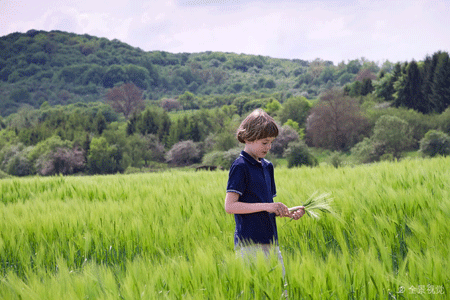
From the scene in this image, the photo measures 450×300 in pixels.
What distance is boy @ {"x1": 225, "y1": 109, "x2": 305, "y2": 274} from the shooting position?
87.4 inches

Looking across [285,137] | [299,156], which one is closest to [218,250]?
[299,156]

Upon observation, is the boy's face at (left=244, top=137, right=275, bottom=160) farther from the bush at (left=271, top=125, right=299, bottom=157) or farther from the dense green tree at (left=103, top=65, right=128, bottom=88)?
the dense green tree at (left=103, top=65, right=128, bottom=88)

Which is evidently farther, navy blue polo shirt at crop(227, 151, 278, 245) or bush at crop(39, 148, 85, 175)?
bush at crop(39, 148, 85, 175)

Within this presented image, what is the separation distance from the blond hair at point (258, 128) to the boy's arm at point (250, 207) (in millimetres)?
397

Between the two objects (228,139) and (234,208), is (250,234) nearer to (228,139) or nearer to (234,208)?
(234,208)

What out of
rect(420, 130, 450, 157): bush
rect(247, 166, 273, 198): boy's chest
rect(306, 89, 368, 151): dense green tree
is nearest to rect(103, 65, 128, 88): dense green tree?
rect(306, 89, 368, 151): dense green tree

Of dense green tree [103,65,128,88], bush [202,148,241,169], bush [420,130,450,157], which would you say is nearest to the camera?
bush [420,130,450,157]

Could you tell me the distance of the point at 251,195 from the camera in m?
2.34

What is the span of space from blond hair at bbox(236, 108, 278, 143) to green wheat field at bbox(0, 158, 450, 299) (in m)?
0.75

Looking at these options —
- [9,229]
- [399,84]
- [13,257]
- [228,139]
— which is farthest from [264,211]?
[399,84]

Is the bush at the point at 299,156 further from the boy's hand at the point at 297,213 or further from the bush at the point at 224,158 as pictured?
the boy's hand at the point at 297,213

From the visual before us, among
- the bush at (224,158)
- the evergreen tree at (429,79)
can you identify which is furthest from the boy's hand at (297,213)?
the evergreen tree at (429,79)

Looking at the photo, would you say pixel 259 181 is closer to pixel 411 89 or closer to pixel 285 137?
pixel 285 137

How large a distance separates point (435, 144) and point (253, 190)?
31.8m
